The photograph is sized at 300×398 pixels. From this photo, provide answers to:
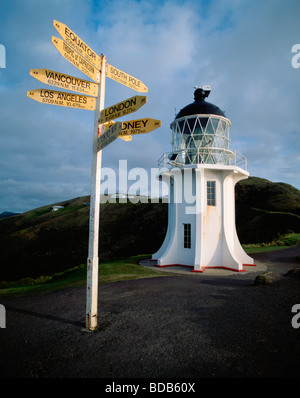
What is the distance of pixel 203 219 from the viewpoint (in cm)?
1334

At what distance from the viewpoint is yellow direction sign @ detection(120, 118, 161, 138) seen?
4.62 metres

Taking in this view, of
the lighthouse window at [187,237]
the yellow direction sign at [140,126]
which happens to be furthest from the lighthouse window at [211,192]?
the yellow direction sign at [140,126]

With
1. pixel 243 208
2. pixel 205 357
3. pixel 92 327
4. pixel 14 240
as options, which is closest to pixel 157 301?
pixel 92 327

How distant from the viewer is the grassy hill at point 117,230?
2749 centimetres

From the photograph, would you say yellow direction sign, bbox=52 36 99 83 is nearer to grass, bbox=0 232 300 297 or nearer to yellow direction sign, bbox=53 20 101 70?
yellow direction sign, bbox=53 20 101 70

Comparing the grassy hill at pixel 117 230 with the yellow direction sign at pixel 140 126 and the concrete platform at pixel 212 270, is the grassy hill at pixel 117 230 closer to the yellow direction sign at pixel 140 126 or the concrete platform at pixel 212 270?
the concrete platform at pixel 212 270

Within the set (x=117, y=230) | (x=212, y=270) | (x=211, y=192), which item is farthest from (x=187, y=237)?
(x=117, y=230)

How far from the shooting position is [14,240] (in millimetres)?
37438

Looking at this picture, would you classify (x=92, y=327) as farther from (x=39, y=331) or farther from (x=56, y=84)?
(x=56, y=84)

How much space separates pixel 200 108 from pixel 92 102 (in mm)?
10080

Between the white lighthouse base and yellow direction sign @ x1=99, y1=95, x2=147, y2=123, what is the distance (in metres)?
8.68

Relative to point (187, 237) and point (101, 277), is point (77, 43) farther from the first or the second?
point (187, 237)

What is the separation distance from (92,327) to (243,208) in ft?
109

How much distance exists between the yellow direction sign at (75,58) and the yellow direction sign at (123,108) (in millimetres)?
803
